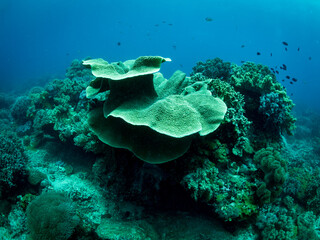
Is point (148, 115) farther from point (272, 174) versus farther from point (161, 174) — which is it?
point (272, 174)

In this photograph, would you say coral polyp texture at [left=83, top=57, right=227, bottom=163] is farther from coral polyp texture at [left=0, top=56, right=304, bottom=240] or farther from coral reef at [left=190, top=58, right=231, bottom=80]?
coral reef at [left=190, top=58, right=231, bottom=80]

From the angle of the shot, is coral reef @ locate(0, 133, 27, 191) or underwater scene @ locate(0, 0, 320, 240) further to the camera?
coral reef @ locate(0, 133, 27, 191)

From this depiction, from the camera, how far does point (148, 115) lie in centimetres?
315

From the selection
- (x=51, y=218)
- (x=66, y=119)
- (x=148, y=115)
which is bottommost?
(x=66, y=119)

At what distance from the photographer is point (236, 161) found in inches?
A: 169

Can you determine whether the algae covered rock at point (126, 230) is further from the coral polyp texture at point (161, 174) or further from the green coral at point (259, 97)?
the green coral at point (259, 97)

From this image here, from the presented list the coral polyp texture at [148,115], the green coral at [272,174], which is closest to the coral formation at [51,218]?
the coral polyp texture at [148,115]

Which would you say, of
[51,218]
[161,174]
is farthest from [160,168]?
[51,218]

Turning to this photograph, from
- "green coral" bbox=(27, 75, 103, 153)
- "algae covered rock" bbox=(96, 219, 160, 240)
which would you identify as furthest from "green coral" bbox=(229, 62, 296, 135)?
"green coral" bbox=(27, 75, 103, 153)

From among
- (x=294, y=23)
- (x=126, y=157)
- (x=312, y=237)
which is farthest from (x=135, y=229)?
(x=294, y=23)

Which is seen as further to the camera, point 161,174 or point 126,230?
point 161,174

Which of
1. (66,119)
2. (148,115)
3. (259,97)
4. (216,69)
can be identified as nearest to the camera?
(148,115)

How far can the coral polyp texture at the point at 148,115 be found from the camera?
10.2 ft

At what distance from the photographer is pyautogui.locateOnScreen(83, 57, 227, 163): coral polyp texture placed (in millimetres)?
3096
